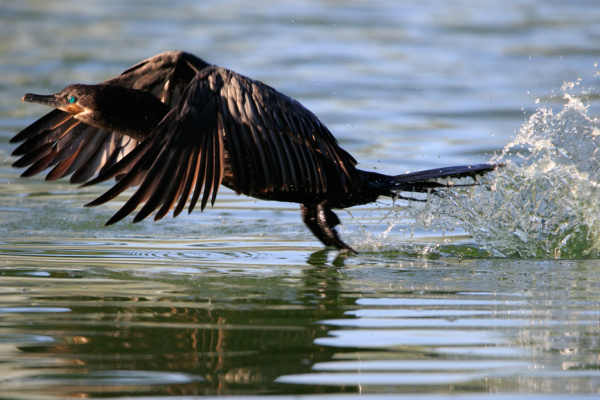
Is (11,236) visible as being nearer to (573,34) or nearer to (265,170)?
(265,170)

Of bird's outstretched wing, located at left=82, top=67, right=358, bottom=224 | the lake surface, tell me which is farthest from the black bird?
the lake surface

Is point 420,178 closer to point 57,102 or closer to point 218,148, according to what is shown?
point 218,148

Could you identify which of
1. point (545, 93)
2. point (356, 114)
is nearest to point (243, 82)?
point (356, 114)

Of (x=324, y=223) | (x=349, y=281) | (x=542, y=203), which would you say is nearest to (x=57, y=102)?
(x=324, y=223)

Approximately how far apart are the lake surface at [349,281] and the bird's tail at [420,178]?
34cm

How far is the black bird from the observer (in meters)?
3.78

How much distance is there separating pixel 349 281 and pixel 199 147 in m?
1.12

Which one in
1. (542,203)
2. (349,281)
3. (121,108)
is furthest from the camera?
(542,203)

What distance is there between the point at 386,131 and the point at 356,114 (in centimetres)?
106

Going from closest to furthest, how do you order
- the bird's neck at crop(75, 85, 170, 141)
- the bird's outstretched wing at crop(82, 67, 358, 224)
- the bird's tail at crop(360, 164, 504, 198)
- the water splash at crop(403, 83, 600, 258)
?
the bird's outstretched wing at crop(82, 67, 358, 224), the bird's neck at crop(75, 85, 170, 141), the bird's tail at crop(360, 164, 504, 198), the water splash at crop(403, 83, 600, 258)

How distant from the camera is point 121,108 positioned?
4.83 metres

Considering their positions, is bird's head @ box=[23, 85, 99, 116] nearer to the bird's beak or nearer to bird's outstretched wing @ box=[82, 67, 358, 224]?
the bird's beak

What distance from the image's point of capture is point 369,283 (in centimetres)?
412

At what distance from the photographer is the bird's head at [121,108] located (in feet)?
15.8
